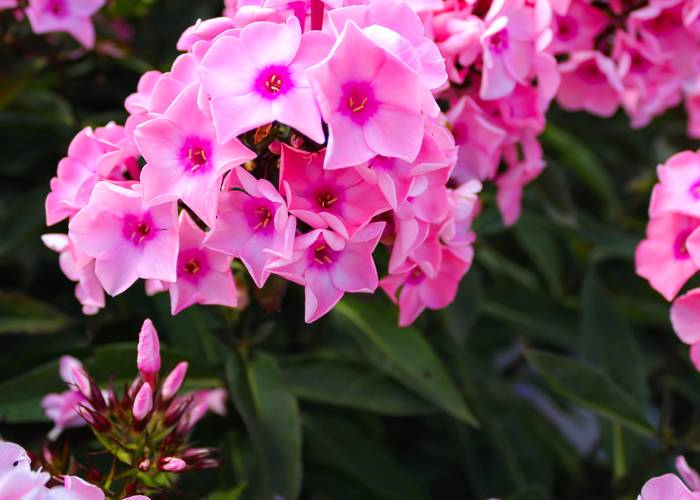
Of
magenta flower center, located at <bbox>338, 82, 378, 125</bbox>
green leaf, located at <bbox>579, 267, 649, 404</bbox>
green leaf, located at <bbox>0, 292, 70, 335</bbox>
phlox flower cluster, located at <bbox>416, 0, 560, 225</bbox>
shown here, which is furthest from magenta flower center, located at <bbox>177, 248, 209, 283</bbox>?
green leaf, located at <bbox>579, 267, 649, 404</bbox>

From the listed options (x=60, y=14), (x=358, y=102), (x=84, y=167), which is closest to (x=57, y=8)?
(x=60, y=14)

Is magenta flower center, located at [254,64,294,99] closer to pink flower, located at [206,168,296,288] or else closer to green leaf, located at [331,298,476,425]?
pink flower, located at [206,168,296,288]

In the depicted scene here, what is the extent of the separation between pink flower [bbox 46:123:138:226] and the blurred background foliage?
20 centimetres

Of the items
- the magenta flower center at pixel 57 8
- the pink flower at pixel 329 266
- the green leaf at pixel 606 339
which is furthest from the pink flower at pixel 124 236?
the green leaf at pixel 606 339

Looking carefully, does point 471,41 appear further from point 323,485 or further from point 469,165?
point 323,485

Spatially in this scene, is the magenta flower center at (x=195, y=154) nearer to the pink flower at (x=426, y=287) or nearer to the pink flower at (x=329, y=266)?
the pink flower at (x=329, y=266)

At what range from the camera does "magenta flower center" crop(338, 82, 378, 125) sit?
74cm

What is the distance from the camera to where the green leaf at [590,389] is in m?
1.17

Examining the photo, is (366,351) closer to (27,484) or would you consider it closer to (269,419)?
(269,419)

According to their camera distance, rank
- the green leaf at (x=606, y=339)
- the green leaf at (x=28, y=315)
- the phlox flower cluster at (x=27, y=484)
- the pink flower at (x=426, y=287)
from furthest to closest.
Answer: the green leaf at (x=606, y=339), the green leaf at (x=28, y=315), the pink flower at (x=426, y=287), the phlox flower cluster at (x=27, y=484)

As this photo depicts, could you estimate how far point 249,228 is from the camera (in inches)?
31.1

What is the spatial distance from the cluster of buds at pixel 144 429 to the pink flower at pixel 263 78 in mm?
230

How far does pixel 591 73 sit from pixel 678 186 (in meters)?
0.30

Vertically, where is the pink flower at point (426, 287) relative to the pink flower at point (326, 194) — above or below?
below
